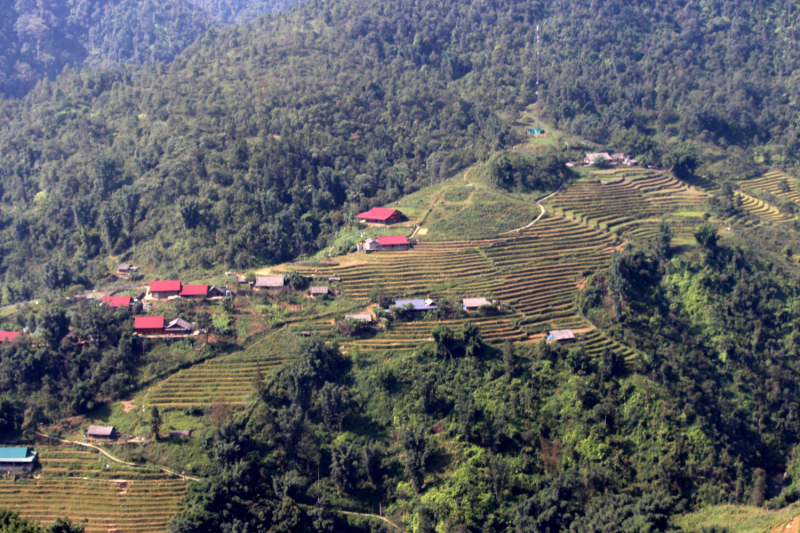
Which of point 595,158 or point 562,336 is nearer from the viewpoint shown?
point 562,336

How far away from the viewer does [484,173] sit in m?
45.4

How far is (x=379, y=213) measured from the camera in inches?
1617

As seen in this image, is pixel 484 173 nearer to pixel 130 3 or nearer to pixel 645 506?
pixel 645 506

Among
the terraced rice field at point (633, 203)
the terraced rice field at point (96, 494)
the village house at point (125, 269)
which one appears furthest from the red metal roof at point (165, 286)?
the terraced rice field at point (633, 203)

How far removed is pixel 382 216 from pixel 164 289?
550 inches

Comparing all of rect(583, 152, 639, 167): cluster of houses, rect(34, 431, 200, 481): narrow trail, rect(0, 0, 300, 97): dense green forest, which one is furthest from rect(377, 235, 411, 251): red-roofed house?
rect(0, 0, 300, 97): dense green forest

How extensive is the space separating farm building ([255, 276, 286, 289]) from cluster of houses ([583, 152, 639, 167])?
26124mm

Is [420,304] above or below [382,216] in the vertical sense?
below

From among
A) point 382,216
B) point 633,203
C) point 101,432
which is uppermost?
point 382,216

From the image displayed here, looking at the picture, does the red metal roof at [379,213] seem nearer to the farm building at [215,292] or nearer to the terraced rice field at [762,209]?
the farm building at [215,292]

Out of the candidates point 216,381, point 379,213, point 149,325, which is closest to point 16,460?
point 149,325

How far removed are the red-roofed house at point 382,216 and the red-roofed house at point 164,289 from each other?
12585 millimetres

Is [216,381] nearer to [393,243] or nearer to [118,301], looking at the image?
[118,301]

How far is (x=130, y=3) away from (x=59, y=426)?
76.1m
